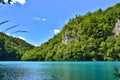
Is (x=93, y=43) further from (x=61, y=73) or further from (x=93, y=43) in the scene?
(x=61, y=73)

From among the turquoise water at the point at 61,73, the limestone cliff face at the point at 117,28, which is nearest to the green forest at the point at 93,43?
the limestone cliff face at the point at 117,28

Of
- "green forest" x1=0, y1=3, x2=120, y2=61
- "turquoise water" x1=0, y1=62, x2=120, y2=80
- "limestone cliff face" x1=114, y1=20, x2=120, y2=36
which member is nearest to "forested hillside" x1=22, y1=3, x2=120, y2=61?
"green forest" x1=0, y1=3, x2=120, y2=61

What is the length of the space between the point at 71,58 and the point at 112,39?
2429cm

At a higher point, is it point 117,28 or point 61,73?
point 117,28

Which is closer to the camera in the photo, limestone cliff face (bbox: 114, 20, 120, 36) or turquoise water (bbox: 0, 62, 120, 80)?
turquoise water (bbox: 0, 62, 120, 80)

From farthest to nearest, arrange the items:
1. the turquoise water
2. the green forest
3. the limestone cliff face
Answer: the limestone cliff face → the green forest → the turquoise water

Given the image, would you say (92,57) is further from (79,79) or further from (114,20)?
(79,79)

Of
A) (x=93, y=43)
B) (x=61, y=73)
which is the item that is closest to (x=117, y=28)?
(x=93, y=43)

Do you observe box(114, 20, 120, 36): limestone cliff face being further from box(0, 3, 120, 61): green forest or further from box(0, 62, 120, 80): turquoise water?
box(0, 62, 120, 80): turquoise water

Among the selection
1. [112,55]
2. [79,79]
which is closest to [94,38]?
[112,55]

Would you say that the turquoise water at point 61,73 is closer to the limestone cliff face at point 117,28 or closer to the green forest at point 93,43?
the green forest at point 93,43

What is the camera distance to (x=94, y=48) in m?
165

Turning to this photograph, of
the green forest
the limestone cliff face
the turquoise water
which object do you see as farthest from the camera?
the limestone cliff face

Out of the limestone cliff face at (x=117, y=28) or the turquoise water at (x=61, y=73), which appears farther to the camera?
the limestone cliff face at (x=117, y=28)
